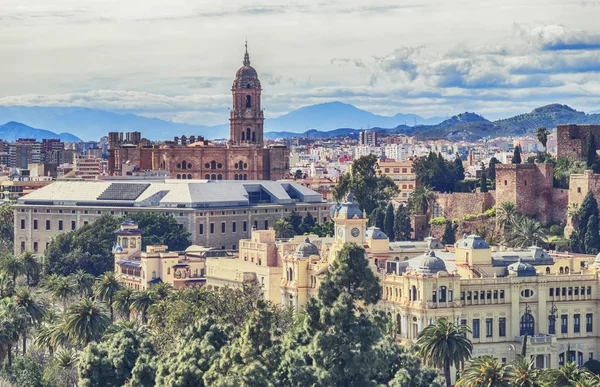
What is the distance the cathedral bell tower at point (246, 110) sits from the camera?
168750 millimetres

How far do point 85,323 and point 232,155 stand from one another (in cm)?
8514

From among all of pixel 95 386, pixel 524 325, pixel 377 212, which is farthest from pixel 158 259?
pixel 95 386

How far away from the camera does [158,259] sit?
106 metres

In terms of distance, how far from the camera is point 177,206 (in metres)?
133

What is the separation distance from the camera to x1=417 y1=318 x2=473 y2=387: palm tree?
71.9 m

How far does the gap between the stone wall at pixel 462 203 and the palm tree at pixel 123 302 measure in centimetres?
3834

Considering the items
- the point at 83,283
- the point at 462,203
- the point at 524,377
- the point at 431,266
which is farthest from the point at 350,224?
the point at 462,203

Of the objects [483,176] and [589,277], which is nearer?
[589,277]

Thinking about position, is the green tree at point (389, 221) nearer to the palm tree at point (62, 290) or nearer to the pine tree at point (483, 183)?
the pine tree at point (483, 183)

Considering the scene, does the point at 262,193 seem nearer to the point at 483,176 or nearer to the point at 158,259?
the point at 483,176

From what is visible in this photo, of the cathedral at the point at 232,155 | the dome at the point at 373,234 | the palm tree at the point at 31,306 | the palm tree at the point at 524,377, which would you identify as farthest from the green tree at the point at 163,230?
the palm tree at the point at 524,377

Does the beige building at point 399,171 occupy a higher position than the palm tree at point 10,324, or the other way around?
the beige building at point 399,171

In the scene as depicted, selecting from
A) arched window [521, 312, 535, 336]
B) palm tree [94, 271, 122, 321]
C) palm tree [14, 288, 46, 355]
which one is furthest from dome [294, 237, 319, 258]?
palm tree [14, 288, 46, 355]

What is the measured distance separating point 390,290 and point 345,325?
24.3 meters
